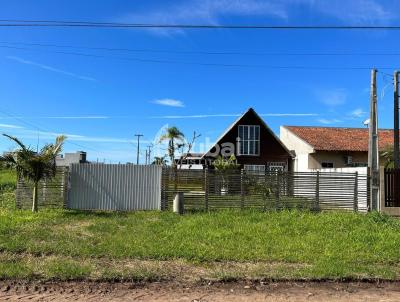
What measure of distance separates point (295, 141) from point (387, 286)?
31473 mm

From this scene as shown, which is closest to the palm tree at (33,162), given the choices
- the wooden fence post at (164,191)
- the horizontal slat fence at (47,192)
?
the horizontal slat fence at (47,192)

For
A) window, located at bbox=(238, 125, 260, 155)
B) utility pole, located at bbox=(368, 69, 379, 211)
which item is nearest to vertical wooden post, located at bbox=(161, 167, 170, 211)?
utility pole, located at bbox=(368, 69, 379, 211)

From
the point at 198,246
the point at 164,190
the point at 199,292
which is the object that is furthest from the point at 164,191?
the point at 199,292

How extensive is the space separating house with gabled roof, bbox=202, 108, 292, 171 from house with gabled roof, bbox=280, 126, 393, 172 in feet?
5.61

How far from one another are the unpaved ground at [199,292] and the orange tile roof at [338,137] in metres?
28.1

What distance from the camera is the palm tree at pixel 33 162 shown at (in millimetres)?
16391

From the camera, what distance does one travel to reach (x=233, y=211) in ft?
56.2

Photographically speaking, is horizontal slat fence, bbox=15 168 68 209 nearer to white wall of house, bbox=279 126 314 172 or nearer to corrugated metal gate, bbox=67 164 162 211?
corrugated metal gate, bbox=67 164 162 211

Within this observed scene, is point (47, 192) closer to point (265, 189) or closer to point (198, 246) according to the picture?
point (265, 189)

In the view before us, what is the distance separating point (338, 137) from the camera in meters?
38.2

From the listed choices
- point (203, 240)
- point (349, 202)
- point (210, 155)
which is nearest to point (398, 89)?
point (349, 202)

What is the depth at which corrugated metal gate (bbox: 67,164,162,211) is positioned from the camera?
58.2 feet

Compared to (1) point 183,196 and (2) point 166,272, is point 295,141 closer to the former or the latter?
(1) point 183,196

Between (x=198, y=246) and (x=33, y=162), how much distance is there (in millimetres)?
7791
